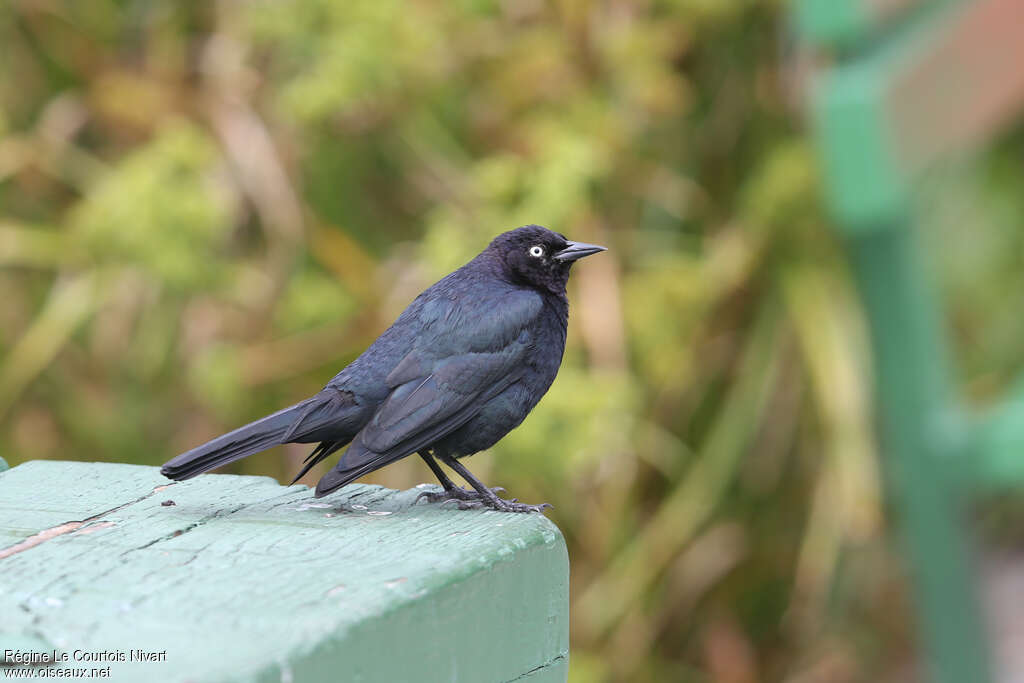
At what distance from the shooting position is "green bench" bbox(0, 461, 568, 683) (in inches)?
47.9

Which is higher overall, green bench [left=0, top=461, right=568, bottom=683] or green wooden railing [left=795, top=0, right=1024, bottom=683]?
green wooden railing [left=795, top=0, right=1024, bottom=683]

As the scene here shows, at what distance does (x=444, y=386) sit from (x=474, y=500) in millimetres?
231

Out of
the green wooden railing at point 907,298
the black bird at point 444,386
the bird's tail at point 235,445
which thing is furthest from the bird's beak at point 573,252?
the green wooden railing at point 907,298

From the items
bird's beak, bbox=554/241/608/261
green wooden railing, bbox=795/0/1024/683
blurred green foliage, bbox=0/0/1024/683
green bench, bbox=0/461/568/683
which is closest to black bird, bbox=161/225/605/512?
bird's beak, bbox=554/241/608/261

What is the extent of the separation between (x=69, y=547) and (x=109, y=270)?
3001mm

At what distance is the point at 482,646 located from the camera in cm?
147

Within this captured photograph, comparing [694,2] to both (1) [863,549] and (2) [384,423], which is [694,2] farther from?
(2) [384,423]

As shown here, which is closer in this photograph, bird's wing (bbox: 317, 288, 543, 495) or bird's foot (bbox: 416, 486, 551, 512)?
bird's foot (bbox: 416, 486, 551, 512)

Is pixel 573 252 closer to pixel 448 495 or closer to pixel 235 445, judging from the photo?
pixel 448 495

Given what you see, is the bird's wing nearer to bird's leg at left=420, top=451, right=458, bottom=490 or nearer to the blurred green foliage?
bird's leg at left=420, top=451, right=458, bottom=490

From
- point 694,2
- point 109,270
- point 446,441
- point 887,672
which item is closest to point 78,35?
point 109,270

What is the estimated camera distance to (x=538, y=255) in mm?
2729

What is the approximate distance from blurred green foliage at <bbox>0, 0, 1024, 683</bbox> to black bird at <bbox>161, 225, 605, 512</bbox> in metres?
1.21

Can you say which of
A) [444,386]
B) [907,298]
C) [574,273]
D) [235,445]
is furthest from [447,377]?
[574,273]
